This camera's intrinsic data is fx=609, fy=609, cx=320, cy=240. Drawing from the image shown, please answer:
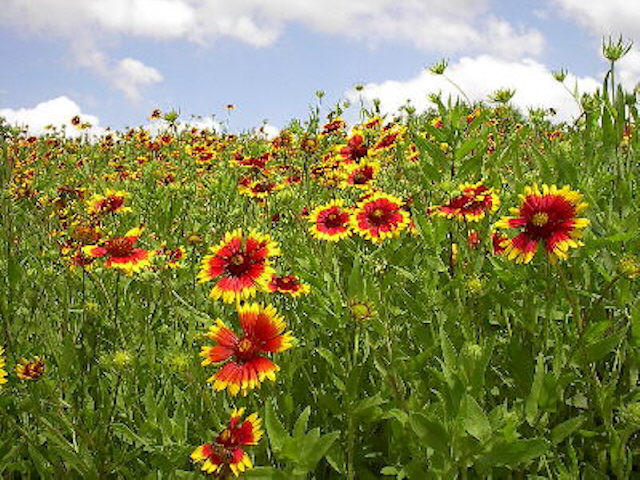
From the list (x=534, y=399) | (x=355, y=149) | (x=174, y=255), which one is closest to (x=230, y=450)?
(x=534, y=399)

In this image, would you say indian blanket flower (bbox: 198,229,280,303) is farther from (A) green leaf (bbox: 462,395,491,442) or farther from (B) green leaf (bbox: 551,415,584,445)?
(B) green leaf (bbox: 551,415,584,445)

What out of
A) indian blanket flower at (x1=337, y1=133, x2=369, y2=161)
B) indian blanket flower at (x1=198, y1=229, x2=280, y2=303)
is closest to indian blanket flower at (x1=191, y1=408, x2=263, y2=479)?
indian blanket flower at (x1=198, y1=229, x2=280, y2=303)

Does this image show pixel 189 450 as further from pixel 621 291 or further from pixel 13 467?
pixel 621 291

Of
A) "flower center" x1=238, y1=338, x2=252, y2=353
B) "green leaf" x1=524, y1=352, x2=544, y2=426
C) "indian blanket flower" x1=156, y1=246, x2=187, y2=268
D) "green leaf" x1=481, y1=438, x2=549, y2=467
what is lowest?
"green leaf" x1=481, y1=438, x2=549, y2=467

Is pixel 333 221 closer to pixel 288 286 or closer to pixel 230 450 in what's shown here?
pixel 288 286

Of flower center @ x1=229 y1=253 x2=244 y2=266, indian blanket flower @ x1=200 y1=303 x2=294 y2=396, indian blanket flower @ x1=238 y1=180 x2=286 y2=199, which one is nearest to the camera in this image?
indian blanket flower @ x1=200 y1=303 x2=294 y2=396

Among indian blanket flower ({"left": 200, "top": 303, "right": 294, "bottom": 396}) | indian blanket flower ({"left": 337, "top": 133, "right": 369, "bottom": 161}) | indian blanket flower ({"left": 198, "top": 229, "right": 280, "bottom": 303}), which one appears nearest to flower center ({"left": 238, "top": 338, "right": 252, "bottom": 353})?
indian blanket flower ({"left": 200, "top": 303, "right": 294, "bottom": 396})

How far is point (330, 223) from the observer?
2.04 metres

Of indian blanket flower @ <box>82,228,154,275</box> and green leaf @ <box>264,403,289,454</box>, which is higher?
indian blanket flower @ <box>82,228,154,275</box>

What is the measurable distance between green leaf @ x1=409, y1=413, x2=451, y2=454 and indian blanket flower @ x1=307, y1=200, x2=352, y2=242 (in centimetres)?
83

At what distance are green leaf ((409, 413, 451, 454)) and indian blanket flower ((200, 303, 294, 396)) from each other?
0.29m

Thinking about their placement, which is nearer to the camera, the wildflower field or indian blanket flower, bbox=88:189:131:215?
the wildflower field

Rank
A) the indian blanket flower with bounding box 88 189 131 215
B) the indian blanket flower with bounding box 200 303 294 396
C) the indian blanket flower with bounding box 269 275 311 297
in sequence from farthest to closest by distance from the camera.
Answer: the indian blanket flower with bounding box 88 189 131 215, the indian blanket flower with bounding box 269 275 311 297, the indian blanket flower with bounding box 200 303 294 396

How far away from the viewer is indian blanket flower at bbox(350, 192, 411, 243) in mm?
1872
